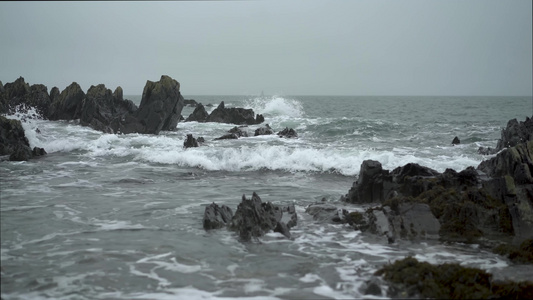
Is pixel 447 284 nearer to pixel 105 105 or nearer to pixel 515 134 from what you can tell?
pixel 515 134

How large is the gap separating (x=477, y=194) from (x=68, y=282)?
9.73 metres

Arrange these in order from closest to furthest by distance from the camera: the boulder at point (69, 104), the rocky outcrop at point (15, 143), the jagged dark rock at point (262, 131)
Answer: the rocky outcrop at point (15, 143)
the jagged dark rock at point (262, 131)
the boulder at point (69, 104)

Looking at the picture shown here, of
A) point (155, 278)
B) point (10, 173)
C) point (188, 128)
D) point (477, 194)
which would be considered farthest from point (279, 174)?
point (188, 128)

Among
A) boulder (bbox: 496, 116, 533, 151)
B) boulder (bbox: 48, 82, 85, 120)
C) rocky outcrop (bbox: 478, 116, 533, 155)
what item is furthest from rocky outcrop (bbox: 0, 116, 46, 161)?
boulder (bbox: 496, 116, 533, 151)

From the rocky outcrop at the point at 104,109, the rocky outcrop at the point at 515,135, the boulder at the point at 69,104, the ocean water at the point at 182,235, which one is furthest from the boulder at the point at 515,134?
the boulder at the point at 69,104

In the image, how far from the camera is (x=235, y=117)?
48.3 m

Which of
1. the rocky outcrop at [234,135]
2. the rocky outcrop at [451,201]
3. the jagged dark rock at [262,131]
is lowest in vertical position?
the rocky outcrop at [451,201]

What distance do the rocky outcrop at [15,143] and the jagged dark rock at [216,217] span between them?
14.4 m

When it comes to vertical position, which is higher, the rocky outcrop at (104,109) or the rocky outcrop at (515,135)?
the rocky outcrop at (104,109)

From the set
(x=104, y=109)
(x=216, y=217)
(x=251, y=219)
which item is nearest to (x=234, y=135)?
(x=104, y=109)

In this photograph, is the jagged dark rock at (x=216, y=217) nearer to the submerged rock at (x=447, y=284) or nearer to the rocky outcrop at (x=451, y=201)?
the rocky outcrop at (x=451, y=201)

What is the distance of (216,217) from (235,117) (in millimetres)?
37280

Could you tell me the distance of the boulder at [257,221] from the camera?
413 inches

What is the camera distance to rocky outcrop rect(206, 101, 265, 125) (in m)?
47.7
